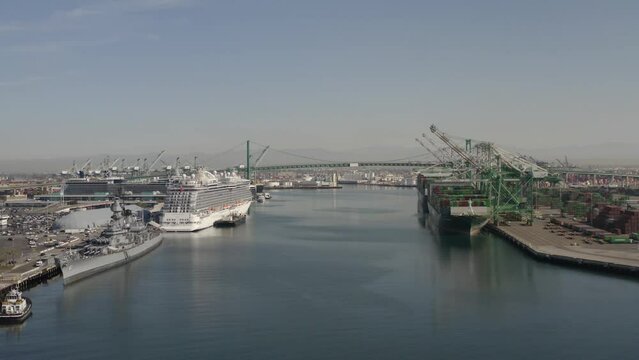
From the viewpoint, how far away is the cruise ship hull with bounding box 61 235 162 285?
15.6 m

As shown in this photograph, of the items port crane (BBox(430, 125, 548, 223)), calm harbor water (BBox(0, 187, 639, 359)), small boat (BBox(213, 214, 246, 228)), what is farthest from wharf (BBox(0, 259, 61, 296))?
port crane (BBox(430, 125, 548, 223))

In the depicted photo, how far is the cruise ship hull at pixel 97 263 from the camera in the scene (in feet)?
51.3

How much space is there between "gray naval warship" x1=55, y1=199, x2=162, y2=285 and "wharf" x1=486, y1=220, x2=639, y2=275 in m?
11.7

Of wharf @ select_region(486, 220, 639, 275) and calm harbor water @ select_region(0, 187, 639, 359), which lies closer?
calm harbor water @ select_region(0, 187, 639, 359)

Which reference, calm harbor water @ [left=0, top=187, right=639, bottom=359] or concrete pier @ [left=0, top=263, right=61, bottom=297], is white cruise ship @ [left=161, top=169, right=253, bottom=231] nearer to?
calm harbor water @ [left=0, top=187, right=639, bottom=359]

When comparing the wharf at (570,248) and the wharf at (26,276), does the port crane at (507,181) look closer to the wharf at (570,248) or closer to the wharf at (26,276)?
the wharf at (570,248)

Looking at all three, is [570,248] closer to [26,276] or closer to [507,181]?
[507,181]

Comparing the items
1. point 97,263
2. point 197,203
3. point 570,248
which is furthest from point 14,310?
point 197,203

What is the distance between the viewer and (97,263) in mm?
17109

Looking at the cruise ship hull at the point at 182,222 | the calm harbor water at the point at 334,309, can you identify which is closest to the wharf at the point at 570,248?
the calm harbor water at the point at 334,309

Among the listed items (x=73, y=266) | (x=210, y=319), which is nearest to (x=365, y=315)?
(x=210, y=319)

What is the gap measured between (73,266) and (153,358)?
670cm

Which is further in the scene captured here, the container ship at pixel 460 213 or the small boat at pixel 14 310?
the container ship at pixel 460 213

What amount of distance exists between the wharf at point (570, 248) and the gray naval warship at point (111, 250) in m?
11.7
